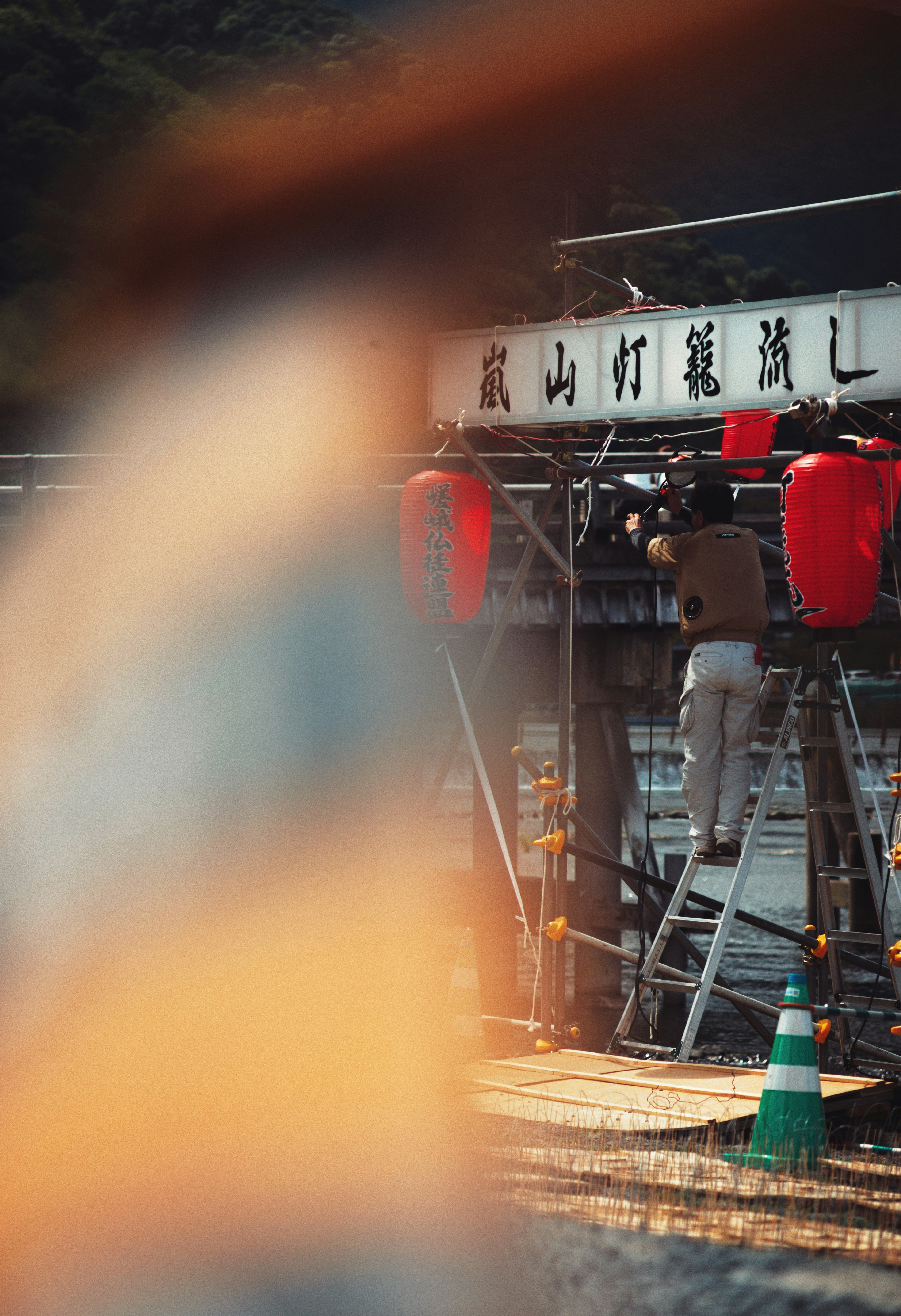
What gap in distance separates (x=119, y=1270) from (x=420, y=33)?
6302 cm

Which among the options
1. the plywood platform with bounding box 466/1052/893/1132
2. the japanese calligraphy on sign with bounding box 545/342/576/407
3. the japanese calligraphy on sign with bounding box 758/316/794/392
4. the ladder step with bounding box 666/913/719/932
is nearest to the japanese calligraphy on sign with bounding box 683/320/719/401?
the japanese calligraphy on sign with bounding box 758/316/794/392

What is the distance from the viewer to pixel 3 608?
17250mm

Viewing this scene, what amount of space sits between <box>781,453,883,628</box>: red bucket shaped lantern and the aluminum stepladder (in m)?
0.47

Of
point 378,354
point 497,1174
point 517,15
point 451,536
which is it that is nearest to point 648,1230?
point 497,1174

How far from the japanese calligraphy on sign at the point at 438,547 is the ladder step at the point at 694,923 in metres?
3.16

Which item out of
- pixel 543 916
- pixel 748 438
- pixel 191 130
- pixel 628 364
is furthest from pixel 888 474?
pixel 191 130

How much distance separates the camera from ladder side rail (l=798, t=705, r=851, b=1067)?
771 cm

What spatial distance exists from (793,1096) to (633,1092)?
1.22 m

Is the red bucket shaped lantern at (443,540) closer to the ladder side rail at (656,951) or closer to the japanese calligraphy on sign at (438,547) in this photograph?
the japanese calligraphy on sign at (438,547)

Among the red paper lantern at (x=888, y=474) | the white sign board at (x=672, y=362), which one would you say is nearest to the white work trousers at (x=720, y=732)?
the red paper lantern at (x=888, y=474)

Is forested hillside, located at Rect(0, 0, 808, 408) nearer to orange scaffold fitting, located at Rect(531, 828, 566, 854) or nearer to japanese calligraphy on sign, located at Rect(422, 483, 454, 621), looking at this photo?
japanese calligraphy on sign, located at Rect(422, 483, 454, 621)

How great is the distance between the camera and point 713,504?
7.99m

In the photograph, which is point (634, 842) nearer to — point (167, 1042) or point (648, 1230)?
point (167, 1042)

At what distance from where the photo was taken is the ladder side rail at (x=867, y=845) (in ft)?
24.2
